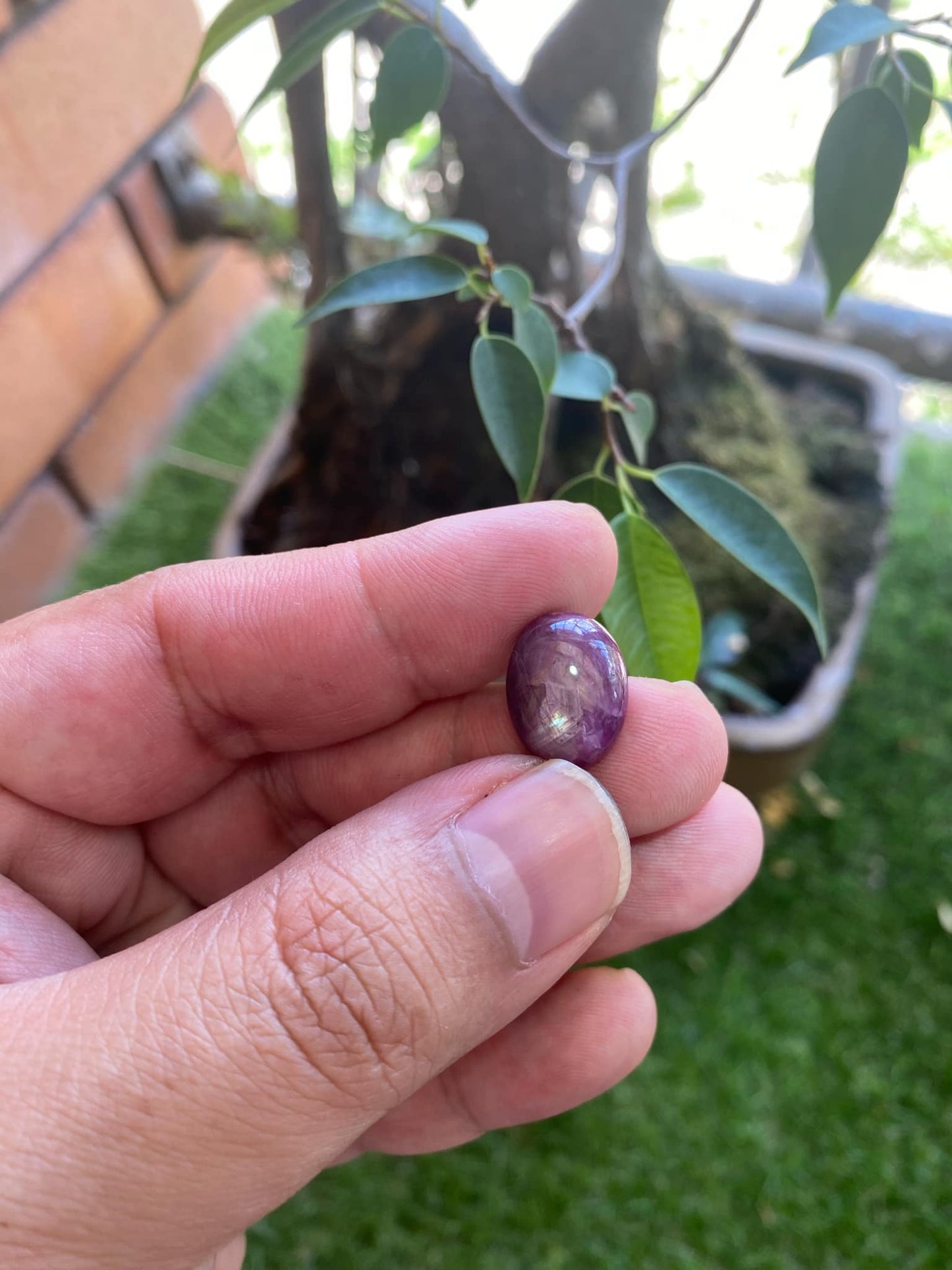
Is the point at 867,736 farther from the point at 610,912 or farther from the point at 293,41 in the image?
the point at 293,41

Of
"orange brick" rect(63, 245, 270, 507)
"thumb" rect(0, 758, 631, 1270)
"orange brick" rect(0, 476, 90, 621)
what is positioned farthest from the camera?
"orange brick" rect(63, 245, 270, 507)

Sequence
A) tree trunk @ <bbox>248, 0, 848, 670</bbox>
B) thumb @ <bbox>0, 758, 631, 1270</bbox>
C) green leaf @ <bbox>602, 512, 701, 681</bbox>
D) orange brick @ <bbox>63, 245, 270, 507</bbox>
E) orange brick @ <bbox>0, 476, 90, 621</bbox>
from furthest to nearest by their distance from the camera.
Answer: orange brick @ <bbox>63, 245, 270, 507</bbox>
orange brick @ <bbox>0, 476, 90, 621</bbox>
tree trunk @ <bbox>248, 0, 848, 670</bbox>
green leaf @ <bbox>602, 512, 701, 681</bbox>
thumb @ <bbox>0, 758, 631, 1270</bbox>

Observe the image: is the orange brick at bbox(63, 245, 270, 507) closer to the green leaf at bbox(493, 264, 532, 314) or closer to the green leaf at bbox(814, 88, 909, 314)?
the green leaf at bbox(493, 264, 532, 314)

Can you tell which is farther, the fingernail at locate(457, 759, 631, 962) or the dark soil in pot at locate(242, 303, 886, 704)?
the dark soil in pot at locate(242, 303, 886, 704)

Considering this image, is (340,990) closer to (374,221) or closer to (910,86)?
(910,86)

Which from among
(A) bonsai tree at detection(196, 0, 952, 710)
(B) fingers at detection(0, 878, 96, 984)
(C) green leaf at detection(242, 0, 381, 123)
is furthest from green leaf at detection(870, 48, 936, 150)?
(B) fingers at detection(0, 878, 96, 984)

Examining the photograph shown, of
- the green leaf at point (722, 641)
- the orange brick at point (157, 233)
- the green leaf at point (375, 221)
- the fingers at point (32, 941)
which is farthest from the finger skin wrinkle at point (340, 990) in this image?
the orange brick at point (157, 233)

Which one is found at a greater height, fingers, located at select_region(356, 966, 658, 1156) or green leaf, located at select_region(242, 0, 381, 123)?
green leaf, located at select_region(242, 0, 381, 123)
